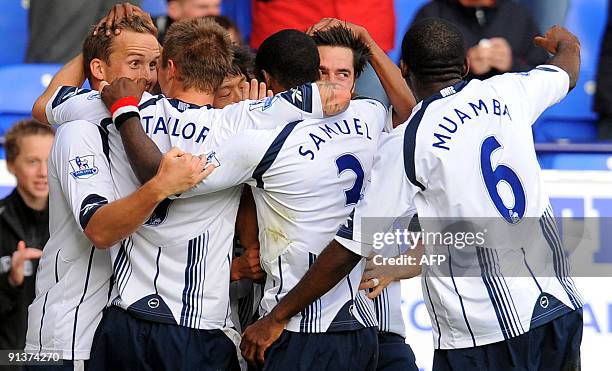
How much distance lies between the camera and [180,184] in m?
3.94

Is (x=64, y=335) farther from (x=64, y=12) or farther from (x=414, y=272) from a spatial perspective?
(x=64, y=12)

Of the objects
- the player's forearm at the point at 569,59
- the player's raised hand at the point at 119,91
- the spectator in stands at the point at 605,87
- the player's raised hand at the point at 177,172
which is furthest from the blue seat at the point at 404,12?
the player's raised hand at the point at 177,172

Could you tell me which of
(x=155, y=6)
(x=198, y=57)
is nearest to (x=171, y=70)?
(x=198, y=57)

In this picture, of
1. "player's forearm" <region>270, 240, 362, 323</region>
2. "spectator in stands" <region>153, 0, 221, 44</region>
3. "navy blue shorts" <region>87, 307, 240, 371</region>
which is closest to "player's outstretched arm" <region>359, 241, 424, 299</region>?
"player's forearm" <region>270, 240, 362, 323</region>

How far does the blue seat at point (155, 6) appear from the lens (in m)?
8.09

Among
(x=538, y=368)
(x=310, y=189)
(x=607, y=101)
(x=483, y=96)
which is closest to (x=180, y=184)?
(x=310, y=189)

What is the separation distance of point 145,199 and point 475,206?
1144 mm

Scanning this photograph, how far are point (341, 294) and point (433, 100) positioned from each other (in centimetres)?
78

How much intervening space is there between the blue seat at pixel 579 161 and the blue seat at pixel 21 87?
3165 mm

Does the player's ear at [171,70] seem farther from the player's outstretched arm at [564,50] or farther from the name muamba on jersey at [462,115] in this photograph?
the player's outstretched arm at [564,50]

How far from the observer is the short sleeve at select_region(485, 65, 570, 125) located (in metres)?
4.22

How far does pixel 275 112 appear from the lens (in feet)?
13.6

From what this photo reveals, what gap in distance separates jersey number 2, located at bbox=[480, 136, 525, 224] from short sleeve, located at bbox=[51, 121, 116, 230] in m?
1.34

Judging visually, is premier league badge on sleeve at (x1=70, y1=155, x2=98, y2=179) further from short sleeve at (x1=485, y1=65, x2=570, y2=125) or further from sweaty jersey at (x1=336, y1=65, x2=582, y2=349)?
short sleeve at (x1=485, y1=65, x2=570, y2=125)
